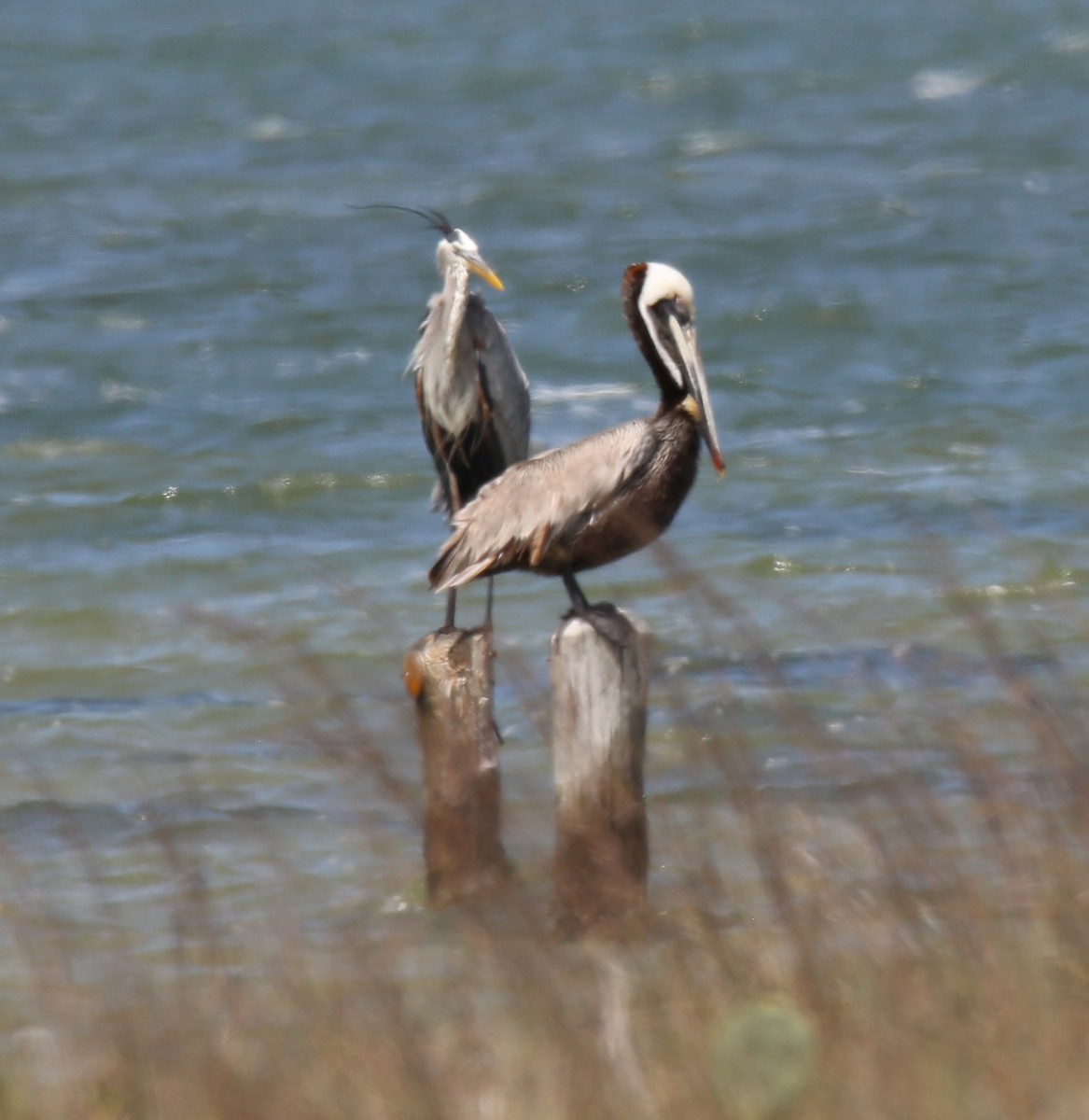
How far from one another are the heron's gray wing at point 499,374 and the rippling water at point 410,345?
0.80 meters

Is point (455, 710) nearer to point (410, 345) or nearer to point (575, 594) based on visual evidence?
point (575, 594)

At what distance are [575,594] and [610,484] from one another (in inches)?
12.0

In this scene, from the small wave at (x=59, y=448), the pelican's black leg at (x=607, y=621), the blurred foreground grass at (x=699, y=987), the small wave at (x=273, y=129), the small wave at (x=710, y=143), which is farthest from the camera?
the small wave at (x=273, y=129)

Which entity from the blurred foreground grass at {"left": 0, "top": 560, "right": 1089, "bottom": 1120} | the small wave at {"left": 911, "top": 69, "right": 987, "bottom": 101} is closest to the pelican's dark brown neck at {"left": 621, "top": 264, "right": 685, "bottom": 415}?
the blurred foreground grass at {"left": 0, "top": 560, "right": 1089, "bottom": 1120}

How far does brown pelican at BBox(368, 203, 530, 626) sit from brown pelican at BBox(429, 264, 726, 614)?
0.93m

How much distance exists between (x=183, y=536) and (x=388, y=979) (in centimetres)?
897

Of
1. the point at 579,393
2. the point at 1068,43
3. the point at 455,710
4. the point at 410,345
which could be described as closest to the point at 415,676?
the point at 455,710

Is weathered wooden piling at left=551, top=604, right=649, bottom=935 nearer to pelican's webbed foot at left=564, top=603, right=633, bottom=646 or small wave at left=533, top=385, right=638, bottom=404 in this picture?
pelican's webbed foot at left=564, top=603, right=633, bottom=646

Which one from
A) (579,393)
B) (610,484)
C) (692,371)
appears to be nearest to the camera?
(610,484)

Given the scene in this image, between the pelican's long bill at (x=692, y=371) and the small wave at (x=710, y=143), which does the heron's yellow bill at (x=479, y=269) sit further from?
the small wave at (x=710, y=143)

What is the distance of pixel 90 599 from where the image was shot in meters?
10.8

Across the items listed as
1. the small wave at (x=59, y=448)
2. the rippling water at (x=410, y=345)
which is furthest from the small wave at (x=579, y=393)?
the small wave at (x=59, y=448)

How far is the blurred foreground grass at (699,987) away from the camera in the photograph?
3082mm

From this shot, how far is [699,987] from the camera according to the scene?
11.7ft
